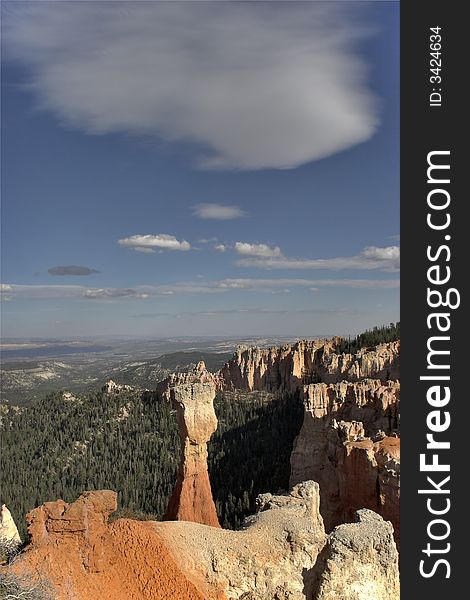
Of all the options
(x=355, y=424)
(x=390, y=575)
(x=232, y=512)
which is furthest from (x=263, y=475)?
(x=390, y=575)

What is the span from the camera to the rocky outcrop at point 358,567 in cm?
1295

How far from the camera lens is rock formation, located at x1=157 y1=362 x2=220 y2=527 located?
24531 mm

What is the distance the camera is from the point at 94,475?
6116 centimetres

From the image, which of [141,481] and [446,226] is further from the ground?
[446,226]

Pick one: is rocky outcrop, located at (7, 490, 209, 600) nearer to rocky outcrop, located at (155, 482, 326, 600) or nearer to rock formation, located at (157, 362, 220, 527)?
rocky outcrop, located at (155, 482, 326, 600)

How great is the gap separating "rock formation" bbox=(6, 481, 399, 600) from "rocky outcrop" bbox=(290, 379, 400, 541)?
14362mm

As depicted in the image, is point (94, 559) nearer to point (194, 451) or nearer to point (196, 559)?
point (196, 559)

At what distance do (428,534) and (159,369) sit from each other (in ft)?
586

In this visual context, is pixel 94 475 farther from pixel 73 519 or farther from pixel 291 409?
pixel 73 519

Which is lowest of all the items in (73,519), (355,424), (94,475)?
(94,475)

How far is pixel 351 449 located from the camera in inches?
1321

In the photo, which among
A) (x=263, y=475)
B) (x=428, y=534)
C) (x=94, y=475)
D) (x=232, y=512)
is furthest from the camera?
(x=94, y=475)

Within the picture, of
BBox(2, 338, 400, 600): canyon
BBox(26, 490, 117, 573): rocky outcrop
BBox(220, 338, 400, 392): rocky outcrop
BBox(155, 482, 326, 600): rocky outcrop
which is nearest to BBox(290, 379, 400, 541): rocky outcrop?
BBox(2, 338, 400, 600): canyon

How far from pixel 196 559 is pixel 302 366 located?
80.0 metres
